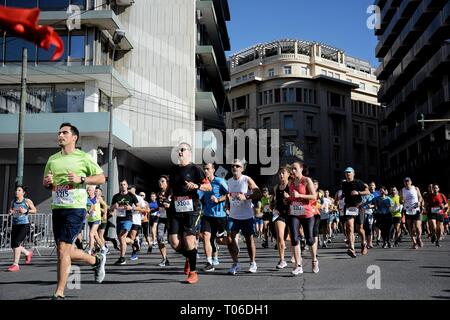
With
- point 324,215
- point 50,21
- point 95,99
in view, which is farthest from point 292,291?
point 50,21

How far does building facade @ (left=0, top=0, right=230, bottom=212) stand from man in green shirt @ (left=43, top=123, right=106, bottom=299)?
19.8 meters

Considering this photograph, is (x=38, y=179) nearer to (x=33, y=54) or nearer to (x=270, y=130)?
(x=33, y=54)

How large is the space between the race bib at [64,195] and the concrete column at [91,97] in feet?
71.8

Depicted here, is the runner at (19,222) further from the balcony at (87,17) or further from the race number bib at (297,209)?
the balcony at (87,17)

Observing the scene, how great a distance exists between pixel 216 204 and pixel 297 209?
151 centimetres

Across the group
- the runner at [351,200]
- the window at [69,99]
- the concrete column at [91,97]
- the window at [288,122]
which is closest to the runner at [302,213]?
the runner at [351,200]

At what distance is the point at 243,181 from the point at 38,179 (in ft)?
70.2

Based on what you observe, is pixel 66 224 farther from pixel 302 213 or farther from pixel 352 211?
pixel 352 211

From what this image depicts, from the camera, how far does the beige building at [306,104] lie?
64500 mm

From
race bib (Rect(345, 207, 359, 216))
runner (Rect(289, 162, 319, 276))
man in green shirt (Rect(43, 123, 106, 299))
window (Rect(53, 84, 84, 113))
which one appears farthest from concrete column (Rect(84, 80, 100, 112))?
man in green shirt (Rect(43, 123, 106, 299))

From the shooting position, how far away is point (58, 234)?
591 centimetres

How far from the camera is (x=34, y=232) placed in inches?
711

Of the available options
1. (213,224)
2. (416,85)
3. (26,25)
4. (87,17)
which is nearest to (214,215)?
(213,224)
